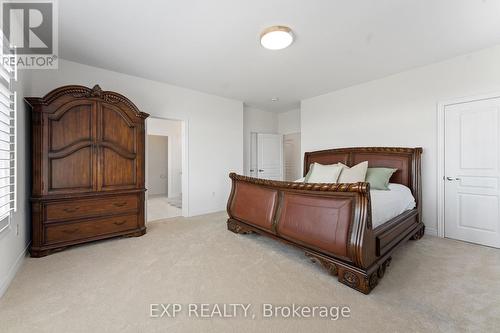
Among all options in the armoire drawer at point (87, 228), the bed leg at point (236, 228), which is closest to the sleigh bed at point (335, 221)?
the bed leg at point (236, 228)

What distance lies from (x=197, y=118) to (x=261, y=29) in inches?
97.7

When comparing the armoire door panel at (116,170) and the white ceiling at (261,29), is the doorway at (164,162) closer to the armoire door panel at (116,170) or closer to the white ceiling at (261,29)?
the armoire door panel at (116,170)

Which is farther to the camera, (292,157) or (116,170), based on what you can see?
(292,157)

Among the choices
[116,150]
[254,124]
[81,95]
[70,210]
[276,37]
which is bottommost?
[70,210]

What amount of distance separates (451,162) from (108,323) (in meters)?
4.33

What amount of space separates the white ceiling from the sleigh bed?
1.49 m

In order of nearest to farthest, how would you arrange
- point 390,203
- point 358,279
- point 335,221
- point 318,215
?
point 358,279, point 335,221, point 318,215, point 390,203

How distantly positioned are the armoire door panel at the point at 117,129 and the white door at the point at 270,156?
3298 mm

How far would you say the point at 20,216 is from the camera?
7.43ft

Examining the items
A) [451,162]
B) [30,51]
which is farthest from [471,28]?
[30,51]

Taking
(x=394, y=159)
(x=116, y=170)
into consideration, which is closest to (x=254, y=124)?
(x=394, y=159)

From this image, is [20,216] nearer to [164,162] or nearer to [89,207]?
[89,207]

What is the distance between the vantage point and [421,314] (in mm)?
1507

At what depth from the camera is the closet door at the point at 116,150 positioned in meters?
2.82
